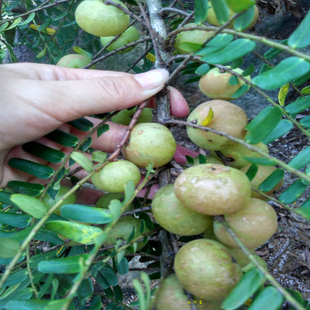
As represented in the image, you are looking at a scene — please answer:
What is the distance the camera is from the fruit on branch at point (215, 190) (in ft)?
2.29

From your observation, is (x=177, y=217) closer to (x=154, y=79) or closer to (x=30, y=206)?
(x=30, y=206)

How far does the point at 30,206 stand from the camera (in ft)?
2.42

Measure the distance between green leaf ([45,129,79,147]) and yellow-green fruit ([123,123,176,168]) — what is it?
0.22m

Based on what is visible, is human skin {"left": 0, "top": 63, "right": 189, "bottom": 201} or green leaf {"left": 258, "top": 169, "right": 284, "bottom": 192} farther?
human skin {"left": 0, "top": 63, "right": 189, "bottom": 201}

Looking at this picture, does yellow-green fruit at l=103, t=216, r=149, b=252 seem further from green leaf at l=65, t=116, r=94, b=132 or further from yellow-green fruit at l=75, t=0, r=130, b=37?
yellow-green fruit at l=75, t=0, r=130, b=37

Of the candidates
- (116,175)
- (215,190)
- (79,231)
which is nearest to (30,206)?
(79,231)

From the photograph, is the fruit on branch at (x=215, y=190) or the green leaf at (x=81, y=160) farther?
the green leaf at (x=81, y=160)

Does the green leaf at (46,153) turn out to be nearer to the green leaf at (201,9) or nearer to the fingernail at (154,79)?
the fingernail at (154,79)

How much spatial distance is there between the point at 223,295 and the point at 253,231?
19 centimetres

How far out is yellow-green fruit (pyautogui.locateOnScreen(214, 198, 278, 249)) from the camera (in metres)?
0.76

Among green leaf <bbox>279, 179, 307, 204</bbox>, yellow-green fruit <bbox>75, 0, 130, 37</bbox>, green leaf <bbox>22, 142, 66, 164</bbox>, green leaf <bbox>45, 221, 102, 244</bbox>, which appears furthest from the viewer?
yellow-green fruit <bbox>75, 0, 130, 37</bbox>

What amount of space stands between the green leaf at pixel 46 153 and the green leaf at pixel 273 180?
707mm

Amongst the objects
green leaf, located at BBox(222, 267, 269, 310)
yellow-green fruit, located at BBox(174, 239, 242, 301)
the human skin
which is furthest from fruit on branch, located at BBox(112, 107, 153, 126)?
green leaf, located at BBox(222, 267, 269, 310)

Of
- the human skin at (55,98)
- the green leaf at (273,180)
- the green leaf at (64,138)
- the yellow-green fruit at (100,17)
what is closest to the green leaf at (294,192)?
the green leaf at (273,180)
